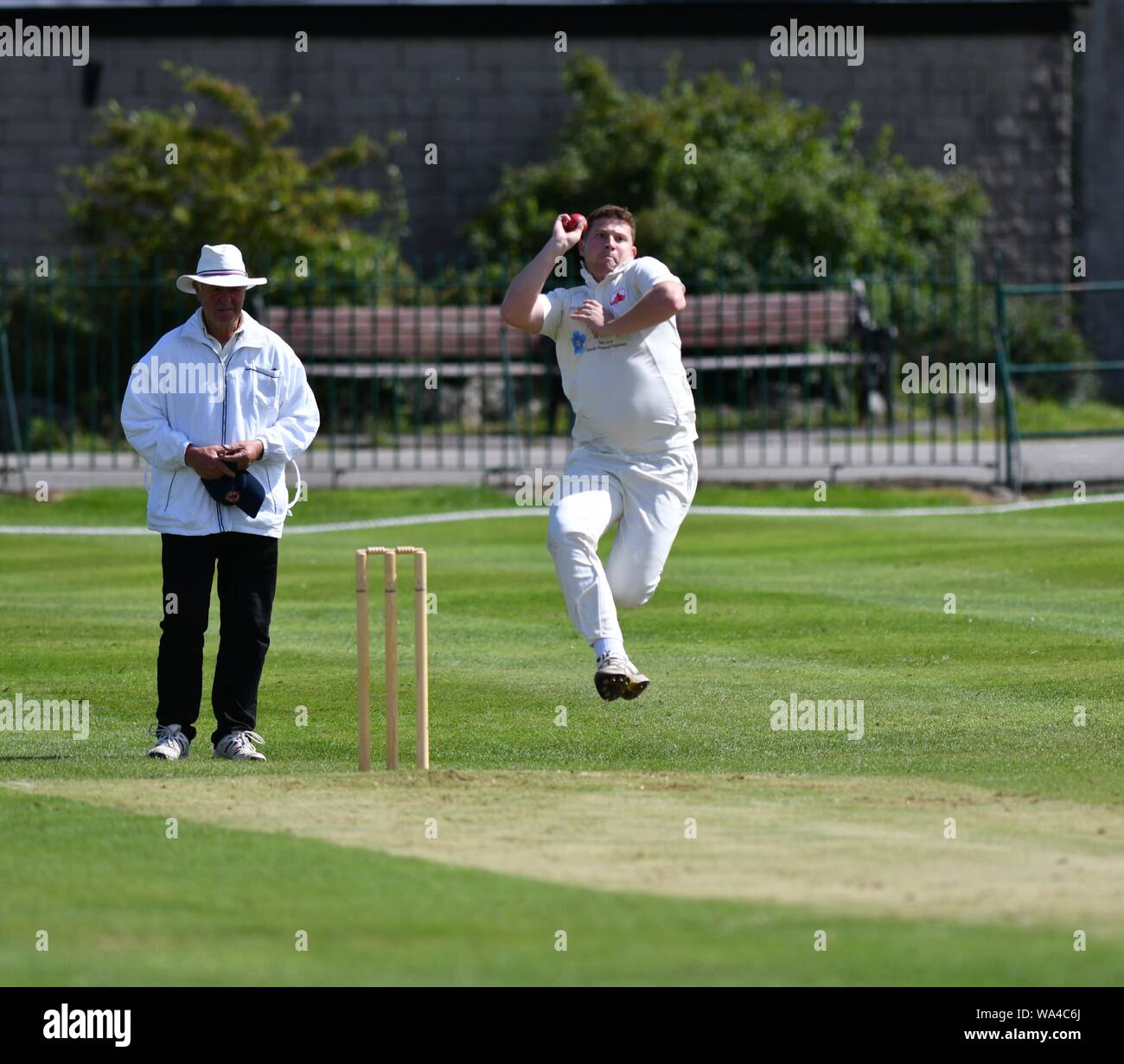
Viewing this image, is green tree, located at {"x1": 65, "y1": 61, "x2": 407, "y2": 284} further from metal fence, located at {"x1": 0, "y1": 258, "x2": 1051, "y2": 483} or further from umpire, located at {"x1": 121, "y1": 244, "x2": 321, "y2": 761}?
umpire, located at {"x1": 121, "y1": 244, "x2": 321, "y2": 761}

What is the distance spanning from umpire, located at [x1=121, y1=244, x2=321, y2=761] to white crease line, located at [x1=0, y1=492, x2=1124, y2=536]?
29.9 ft

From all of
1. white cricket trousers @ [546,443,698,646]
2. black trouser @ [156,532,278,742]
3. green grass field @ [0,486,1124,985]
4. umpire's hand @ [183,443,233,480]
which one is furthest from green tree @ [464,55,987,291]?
umpire's hand @ [183,443,233,480]

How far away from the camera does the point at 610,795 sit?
26.9ft

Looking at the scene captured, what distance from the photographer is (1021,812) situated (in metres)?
7.75

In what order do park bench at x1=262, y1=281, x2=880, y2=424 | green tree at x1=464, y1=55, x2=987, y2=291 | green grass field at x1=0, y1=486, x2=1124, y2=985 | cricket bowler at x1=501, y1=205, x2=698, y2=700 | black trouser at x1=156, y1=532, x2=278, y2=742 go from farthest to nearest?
1. green tree at x1=464, y1=55, x2=987, y2=291
2. park bench at x1=262, y1=281, x2=880, y2=424
3. black trouser at x1=156, y1=532, x2=278, y2=742
4. cricket bowler at x1=501, y1=205, x2=698, y2=700
5. green grass field at x1=0, y1=486, x2=1124, y2=985

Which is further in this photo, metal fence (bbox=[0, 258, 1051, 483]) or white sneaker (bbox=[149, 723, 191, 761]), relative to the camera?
metal fence (bbox=[0, 258, 1051, 483])

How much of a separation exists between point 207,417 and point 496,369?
42.4 feet

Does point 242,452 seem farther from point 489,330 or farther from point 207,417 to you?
point 489,330

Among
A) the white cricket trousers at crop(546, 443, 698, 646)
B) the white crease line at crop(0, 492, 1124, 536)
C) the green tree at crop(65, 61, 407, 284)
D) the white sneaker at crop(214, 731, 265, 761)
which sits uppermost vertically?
the green tree at crop(65, 61, 407, 284)

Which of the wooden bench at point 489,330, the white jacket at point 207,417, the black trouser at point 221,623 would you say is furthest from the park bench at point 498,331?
the black trouser at point 221,623

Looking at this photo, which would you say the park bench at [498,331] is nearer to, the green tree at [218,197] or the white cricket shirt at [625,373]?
the green tree at [218,197]

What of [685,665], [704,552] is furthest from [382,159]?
[685,665]

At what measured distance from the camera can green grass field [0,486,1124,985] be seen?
5.81 m

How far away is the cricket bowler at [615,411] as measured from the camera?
9102 mm
